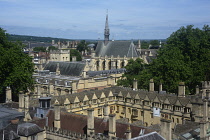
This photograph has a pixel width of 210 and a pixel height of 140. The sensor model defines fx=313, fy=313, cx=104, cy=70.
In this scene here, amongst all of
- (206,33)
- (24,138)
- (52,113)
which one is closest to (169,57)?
(206,33)

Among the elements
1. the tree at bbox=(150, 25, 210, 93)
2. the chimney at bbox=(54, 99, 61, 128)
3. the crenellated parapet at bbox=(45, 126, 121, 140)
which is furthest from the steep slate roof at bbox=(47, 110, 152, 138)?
the tree at bbox=(150, 25, 210, 93)

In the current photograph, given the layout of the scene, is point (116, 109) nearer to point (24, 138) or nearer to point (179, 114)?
point (179, 114)

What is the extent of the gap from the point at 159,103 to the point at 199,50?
1048 inches

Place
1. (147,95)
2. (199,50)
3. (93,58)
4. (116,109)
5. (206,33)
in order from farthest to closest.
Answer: (93,58), (206,33), (199,50), (116,109), (147,95)

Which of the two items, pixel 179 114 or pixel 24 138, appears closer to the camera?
pixel 24 138

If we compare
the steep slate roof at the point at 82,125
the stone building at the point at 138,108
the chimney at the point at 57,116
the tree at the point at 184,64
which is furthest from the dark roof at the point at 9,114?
the tree at the point at 184,64

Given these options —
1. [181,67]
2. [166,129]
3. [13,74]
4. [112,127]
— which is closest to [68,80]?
[13,74]

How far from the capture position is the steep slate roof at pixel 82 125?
26109 mm

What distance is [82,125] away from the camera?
28594 millimetres

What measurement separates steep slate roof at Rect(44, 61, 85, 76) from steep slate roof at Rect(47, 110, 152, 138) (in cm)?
3437

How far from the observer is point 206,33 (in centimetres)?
7312

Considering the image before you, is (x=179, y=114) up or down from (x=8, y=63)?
down

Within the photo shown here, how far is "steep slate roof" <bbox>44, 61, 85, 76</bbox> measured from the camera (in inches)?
2583

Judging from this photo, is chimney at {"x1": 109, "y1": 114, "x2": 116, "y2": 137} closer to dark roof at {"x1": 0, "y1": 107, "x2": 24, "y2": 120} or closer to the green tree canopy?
dark roof at {"x1": 0, "y1": 107, "x2": 24, "y2": 120}
